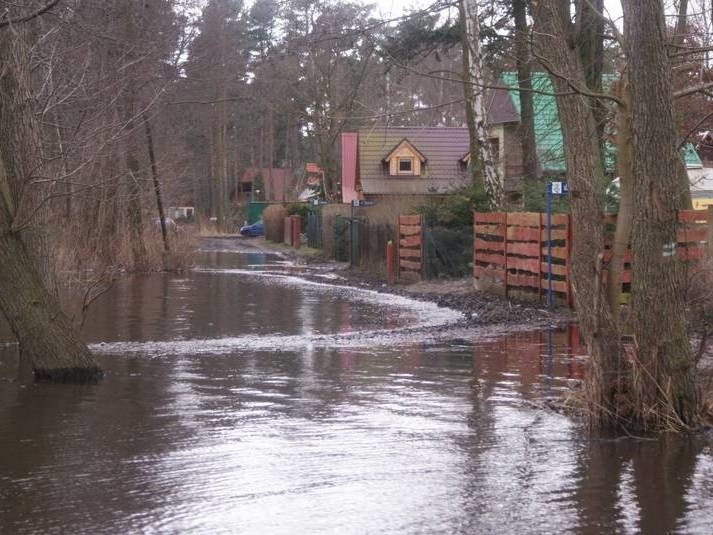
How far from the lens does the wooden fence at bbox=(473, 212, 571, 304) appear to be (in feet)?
61.8

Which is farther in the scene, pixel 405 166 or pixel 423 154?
pixel 405 166

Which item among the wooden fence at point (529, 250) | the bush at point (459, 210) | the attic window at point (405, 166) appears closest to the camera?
the wooden fence at point (529, 250)

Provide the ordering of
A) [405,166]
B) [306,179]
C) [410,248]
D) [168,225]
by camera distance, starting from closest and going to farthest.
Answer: [410,248] → [168,225] → [405,166] → [306,179]

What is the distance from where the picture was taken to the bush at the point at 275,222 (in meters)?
60.0

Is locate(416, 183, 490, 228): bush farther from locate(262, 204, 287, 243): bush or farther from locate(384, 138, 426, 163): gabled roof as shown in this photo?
locate(262, 204, 287, 243): bush

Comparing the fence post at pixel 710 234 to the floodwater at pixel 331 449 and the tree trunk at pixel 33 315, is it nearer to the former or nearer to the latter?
the floodwater at pixel 331 449

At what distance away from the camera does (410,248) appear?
27.2 meters

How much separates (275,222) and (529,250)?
41443mm

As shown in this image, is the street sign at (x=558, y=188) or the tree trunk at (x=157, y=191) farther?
the tree trunk at (x=157, y=191)

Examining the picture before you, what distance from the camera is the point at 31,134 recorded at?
12992mm

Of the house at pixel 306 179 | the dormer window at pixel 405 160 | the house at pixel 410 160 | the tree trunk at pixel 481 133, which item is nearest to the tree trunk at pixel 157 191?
the tree trunk at pixel 481 133

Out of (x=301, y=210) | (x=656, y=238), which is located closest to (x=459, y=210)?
(x=656, y=238)

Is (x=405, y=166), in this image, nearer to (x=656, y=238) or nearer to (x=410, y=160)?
(x=410, y=160)

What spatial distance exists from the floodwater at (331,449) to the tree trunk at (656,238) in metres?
0.41
